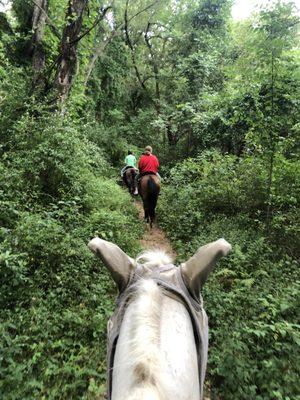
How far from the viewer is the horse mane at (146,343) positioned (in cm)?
104

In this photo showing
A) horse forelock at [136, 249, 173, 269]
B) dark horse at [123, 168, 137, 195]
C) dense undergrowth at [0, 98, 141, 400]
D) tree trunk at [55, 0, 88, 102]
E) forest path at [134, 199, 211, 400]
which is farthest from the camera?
dark horse at [123, 168, 137, 195]

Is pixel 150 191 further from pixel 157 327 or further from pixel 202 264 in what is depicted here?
pixel 157 327

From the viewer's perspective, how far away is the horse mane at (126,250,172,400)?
3.41ft

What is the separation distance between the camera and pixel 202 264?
68.6 inches

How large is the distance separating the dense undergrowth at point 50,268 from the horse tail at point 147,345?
6.97 ft

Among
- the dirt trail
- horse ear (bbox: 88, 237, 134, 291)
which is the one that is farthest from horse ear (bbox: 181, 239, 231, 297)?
the dirt trail

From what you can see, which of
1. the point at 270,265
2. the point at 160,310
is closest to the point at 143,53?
the point at 270,265

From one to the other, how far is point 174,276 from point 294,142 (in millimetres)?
6134

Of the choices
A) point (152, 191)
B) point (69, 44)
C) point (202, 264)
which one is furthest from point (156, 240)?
point (202, 264)

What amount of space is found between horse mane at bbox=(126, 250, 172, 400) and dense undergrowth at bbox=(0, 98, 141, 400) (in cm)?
211

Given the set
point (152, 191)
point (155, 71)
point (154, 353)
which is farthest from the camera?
point (155, 71)

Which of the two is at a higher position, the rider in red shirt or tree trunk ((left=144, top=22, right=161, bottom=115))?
tree trunk ((left=144, top=22, right=161, bottom=115))

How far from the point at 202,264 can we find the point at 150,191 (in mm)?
7004

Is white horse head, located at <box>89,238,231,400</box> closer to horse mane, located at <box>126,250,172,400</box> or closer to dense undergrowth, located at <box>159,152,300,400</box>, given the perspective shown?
horse mane, located at <box>126,250,172,400</box>
